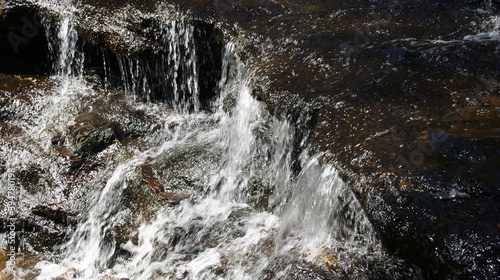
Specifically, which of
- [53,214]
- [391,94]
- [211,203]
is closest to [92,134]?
[53,214]

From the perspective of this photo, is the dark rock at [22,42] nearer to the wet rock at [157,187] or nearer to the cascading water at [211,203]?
the cascading water at [211,203]

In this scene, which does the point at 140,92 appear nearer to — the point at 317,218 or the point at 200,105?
the point at 200,105

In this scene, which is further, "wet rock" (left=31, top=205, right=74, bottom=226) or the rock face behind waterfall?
"wet rock" (left=31, top=205, right=74, bottom=226)

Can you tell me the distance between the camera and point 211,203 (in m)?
5.03

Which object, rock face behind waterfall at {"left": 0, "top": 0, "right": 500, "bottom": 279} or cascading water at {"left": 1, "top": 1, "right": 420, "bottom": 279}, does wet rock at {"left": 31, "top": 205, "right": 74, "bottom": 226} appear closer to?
rock face behind waterfall at {"left": 0, "top": 0, "right": 500, "bottom": 279}

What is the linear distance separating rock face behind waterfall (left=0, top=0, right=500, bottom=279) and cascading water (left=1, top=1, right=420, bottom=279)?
0.82 feet

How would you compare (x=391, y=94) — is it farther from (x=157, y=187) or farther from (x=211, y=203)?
(x=157, y=187)

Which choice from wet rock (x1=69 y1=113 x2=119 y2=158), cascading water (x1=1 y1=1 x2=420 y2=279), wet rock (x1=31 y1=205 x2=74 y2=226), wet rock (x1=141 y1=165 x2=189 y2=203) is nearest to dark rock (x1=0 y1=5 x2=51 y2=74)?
cascading water (x1=1 y1=1 x2=420 y2=279)

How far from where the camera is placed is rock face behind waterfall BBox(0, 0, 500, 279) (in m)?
2.89

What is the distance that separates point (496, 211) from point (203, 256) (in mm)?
2516

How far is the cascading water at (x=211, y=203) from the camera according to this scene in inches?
140

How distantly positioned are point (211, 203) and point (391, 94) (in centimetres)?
210

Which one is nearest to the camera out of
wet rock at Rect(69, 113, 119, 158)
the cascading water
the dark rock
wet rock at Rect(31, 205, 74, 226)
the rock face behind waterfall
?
the rock face behind waterfall

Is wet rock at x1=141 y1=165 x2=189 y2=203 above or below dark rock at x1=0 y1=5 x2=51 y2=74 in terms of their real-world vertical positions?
below
